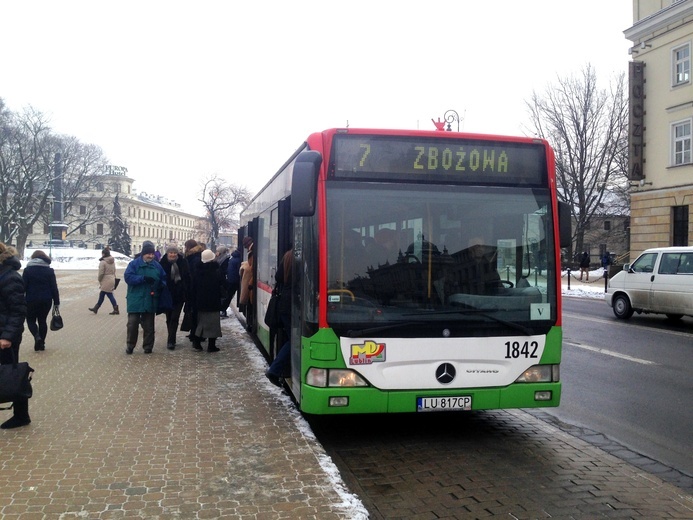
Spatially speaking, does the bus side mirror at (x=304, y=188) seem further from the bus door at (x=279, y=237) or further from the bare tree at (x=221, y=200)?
the bare tree at (x=221, y=200)

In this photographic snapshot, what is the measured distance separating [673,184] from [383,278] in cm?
2905

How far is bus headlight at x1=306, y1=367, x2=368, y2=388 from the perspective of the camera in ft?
19.0

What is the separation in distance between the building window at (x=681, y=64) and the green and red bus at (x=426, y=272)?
2816 centimetres

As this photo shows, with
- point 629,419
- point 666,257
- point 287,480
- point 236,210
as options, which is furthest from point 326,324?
point 236,210

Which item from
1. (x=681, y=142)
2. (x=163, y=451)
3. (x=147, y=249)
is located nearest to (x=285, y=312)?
(x=163, y=451)

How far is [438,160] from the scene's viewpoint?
6195 millimetres

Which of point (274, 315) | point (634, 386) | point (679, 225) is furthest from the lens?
point (679, 225)

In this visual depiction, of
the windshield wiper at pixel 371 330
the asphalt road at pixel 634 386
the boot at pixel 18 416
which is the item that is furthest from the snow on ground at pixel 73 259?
the windshield wiper at pixel 371 330

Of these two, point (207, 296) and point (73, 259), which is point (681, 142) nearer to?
point (207, 296)

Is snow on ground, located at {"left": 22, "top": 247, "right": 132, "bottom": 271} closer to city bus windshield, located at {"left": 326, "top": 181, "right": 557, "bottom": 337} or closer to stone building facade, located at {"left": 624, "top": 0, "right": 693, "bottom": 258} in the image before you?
stone building facade, located at {"left": 624, "top": 0, "right": 693, "bottom": 258}

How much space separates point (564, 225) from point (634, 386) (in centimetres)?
385

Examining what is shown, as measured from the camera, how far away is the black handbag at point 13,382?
603 cm

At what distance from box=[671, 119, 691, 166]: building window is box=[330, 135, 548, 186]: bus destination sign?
27.4m

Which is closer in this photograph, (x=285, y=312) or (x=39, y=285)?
(x=285, y=312)
